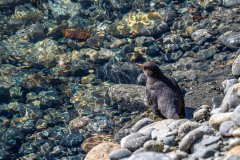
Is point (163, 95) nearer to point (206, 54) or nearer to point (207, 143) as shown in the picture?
point (206, 54)

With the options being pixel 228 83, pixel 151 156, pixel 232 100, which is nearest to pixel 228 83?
pixel 228 83

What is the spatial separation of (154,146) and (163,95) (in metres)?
3.12

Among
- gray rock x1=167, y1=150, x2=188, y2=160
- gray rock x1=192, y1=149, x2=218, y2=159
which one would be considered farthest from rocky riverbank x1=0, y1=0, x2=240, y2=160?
gray rock x1=192, y1=149, x2=218, y2=159

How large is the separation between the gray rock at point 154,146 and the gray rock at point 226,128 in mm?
961

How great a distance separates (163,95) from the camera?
10.7 meters

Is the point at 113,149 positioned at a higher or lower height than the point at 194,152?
lower

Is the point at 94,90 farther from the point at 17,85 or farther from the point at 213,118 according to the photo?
the point at 213,118

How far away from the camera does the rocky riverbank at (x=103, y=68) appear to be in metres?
10.5

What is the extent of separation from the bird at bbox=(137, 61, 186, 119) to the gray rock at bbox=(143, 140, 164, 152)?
7.75 ft

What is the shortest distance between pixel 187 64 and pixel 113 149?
15.0 ft

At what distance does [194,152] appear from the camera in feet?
23.2

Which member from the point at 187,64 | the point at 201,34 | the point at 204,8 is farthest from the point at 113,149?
the point at 204,8

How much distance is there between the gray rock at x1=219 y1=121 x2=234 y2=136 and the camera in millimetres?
6907

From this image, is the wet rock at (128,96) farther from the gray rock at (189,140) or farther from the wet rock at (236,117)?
the wet rock at (236,117)
